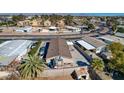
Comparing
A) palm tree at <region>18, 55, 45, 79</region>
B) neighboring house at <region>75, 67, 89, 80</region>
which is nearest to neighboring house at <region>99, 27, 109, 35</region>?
neighboring house at <region>75, 67, 89, 80</region>

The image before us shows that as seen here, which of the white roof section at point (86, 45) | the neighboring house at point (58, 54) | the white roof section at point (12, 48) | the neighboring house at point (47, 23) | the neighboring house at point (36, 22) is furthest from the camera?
the neighboring house at point (36, 22)

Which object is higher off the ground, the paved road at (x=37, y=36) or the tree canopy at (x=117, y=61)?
the paved road at (x=37, y=36)

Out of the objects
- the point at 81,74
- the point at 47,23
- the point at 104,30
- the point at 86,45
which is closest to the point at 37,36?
the point at 47,23

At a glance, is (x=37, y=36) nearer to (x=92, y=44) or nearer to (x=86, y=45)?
(x=86, y=45)

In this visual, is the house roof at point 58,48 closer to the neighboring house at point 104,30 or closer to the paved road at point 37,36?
the paved road at point 37,36

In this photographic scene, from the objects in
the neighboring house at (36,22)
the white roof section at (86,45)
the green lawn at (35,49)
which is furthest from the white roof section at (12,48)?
the white roof section at (86,45)

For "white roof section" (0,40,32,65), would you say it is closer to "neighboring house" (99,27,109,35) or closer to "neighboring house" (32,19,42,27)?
"neighboring house" (32,19,42,27)
